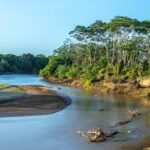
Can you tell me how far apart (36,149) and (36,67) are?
152 meters

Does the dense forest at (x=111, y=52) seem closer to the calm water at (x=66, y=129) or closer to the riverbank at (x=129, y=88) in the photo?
the riverbank at (x=129, y=88)

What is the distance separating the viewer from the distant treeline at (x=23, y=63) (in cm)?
16975

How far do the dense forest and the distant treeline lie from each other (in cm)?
6261

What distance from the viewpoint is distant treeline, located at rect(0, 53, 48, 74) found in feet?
557

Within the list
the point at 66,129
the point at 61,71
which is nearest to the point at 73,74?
the point at 61,71

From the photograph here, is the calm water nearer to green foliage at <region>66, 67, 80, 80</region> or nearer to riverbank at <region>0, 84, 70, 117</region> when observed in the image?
riverbank at <region>0, 84, 70, 117</region>

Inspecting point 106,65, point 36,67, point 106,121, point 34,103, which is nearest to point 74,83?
point 106,65

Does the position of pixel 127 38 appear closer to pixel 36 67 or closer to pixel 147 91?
pixel 147 91

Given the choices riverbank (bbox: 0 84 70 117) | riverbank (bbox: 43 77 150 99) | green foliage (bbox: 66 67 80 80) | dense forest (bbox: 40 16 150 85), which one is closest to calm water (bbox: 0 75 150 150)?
riverbank (bbox: 0 84 70 117)

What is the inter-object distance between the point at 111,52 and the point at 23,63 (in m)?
86.6

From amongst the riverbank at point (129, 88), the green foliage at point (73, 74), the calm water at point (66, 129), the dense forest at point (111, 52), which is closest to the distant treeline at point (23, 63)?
the dense forest at point (111, 52)

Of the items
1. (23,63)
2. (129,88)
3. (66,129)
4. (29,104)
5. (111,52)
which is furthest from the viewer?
(23,63)

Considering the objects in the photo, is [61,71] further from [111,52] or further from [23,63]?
[23,63]

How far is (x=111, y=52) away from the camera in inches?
3708
